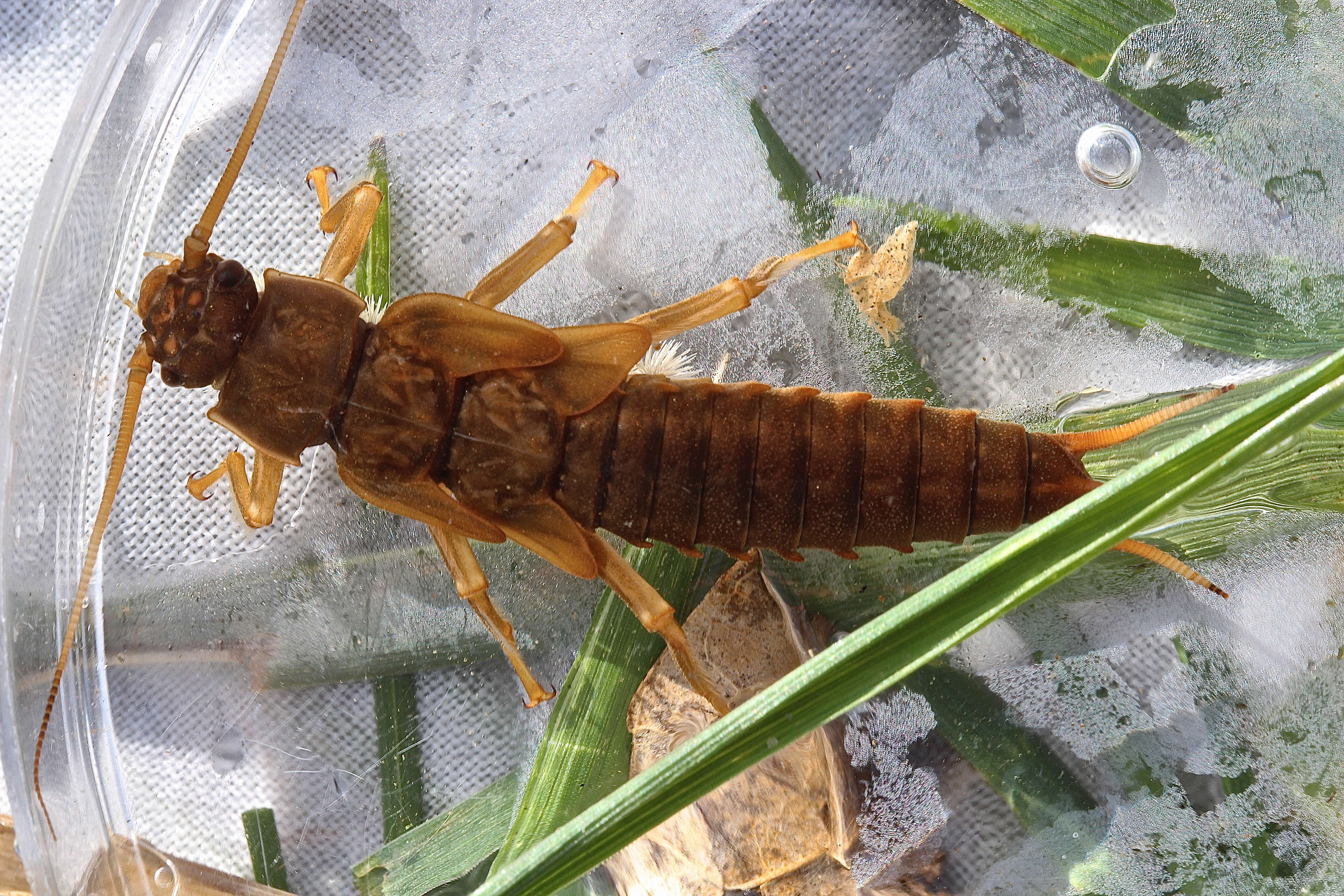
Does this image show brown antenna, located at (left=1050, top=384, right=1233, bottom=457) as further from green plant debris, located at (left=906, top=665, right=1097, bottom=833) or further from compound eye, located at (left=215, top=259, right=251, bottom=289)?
compound eye, located at (left=215, top=259, right=251, bottom=289)

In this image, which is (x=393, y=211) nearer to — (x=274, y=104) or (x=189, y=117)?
(x=274, y=104)

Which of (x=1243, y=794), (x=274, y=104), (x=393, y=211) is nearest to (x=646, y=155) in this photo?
(x=393, y=211)

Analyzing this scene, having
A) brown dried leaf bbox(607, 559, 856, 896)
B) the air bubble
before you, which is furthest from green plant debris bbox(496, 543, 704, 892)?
the air bubble

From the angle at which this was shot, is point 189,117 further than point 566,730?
Yes

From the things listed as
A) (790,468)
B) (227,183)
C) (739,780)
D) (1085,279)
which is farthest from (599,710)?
(1085,279)

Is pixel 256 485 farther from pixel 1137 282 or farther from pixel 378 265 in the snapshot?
pixel 1137 282

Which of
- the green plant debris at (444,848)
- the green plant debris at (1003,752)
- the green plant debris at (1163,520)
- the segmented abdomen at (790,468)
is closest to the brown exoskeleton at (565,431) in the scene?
the segmented abdomen at (790,468)
